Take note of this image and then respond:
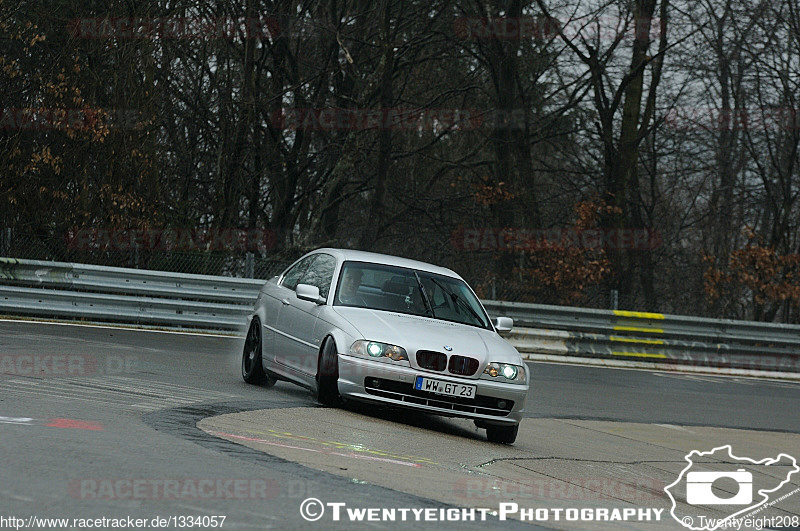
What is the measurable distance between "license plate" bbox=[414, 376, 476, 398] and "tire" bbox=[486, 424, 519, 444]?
43 centimetres

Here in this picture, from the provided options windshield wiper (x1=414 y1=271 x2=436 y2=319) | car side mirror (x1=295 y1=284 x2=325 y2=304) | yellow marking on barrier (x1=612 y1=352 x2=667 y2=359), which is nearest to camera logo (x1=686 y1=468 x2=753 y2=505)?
windshield wiper (x1=414 y1=271 x2=436 y2=319)

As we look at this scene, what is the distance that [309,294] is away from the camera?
10.8 m

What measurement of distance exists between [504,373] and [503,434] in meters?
0.50

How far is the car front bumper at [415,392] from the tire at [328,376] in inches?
4.8

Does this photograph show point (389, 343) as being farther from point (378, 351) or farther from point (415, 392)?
point (415, 392)

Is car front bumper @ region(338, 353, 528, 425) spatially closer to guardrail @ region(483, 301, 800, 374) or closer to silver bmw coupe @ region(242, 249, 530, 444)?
silver bmw coupe @ region(242, 249, 530, 444)

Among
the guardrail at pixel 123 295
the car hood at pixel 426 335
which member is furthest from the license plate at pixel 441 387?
the guardrail at pixel 123 295

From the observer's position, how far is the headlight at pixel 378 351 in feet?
32.0

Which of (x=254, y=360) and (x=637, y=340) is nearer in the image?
(x=254, y=360)

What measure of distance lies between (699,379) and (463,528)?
14.8 meters

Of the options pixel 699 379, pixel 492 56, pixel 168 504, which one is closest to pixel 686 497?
pixel 168 504

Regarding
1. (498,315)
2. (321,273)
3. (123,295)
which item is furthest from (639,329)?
(321,273)

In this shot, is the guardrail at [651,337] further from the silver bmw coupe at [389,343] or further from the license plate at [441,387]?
the license plate at [441,387]

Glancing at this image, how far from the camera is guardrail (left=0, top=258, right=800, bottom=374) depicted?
1892 centimetres
